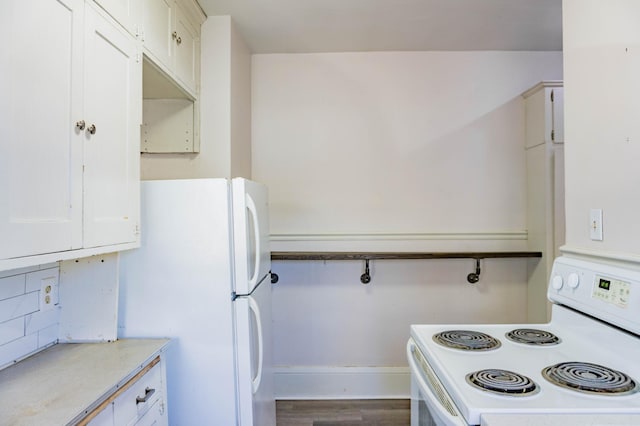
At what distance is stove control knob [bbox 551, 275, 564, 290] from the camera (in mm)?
1372

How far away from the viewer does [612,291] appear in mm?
1129

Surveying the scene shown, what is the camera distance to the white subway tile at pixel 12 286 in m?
1.22

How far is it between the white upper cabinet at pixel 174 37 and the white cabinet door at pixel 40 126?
0.47 metres

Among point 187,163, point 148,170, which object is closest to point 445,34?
point 187,163

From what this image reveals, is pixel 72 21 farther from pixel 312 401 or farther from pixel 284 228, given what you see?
pixel 312 401

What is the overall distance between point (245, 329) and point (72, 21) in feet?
4.05

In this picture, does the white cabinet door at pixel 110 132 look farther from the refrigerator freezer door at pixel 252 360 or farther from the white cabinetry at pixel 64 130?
the refrigerator freezer door at pixel 252 360

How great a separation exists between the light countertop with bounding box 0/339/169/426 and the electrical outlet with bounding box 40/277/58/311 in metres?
0.17

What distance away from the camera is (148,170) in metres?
2.21

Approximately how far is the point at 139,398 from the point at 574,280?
158cm

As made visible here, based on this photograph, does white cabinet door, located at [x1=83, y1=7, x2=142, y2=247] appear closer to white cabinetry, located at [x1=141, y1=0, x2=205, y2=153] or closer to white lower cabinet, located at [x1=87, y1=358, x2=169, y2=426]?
white cabinetry, located at [x1=141, y1=0, x2=205, y2=153]

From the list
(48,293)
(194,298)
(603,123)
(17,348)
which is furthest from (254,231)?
(603,123)

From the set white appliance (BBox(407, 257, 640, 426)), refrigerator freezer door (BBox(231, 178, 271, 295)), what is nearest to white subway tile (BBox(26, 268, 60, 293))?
refrigerator freezer door (BBox(231, 178, 271, 295))

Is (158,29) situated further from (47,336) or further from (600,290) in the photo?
(600,290)
